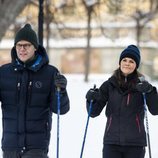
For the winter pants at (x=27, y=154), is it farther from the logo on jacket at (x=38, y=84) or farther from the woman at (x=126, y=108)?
the woman at (x=126, y=108)

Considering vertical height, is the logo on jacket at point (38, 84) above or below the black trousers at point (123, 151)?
above

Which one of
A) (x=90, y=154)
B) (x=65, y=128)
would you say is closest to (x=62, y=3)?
(x=65, y=128)

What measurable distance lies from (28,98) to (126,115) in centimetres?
98

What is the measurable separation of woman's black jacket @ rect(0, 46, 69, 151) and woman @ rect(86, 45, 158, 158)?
55 cm

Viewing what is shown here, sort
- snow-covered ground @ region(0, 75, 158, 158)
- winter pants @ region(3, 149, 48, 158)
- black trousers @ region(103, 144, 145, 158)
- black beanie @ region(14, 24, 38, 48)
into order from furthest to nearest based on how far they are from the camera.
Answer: snow-covered ground @ region(0, 75, 158, 158)
black trousers @ region(103, 144, 145, 158)
black beanie @ region(14, 24, 38, 48)
winter pants @ region(3, 149, 48, 158)

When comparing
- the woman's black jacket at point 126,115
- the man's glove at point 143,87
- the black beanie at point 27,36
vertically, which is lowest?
the woman's black jacket at point 126,115

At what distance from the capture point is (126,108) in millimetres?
4852

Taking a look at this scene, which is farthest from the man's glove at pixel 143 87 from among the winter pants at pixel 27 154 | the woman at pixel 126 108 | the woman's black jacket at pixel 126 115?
the winter pants at pixel 27 154

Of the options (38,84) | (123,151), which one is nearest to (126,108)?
(123,151)

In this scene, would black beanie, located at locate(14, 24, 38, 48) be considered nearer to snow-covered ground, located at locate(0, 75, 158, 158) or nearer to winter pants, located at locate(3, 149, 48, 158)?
winter pants, located at locate(3, 149, 48, 158)

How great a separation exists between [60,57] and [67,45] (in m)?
1.12

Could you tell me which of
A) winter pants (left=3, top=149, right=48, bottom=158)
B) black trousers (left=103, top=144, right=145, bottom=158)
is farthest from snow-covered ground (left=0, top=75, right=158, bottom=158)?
winter pants (left=3, top=149, right=48, bottom=158)

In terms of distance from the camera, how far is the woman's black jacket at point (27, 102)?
4.42 m

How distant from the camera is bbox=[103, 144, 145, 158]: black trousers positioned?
485 cm
